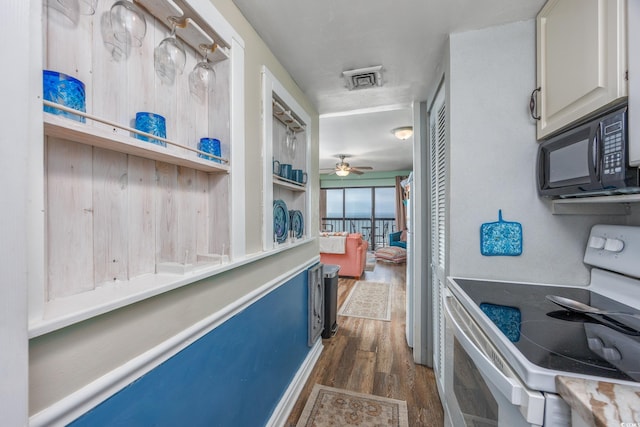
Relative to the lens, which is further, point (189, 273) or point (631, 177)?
point (189, 273)

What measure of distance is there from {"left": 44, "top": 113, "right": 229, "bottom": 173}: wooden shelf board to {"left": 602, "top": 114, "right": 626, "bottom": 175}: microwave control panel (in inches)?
52.6

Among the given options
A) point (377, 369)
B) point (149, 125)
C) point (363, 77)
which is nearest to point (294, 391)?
point (377, 369)

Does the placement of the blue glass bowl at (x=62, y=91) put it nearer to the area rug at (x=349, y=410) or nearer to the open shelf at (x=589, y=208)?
the open shelf at (x=589, y=208)

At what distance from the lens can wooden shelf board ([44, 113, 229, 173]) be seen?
565 mm

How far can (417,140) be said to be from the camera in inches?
87.8

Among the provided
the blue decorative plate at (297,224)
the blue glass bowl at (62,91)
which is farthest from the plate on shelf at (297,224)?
the blue glass bowl at (62,91)

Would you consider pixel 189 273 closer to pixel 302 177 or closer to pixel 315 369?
pixel 302 177

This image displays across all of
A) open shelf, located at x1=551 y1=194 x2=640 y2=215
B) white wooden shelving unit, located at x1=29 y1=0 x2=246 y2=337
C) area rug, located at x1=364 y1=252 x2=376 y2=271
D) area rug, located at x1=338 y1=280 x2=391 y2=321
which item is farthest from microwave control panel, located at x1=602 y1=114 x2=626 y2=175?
area rug, located at x1=364 y1=252 x2=376 y2=271

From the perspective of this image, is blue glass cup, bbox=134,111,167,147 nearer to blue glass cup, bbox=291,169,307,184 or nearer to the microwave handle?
blue glass cup, bbox=291,169,307,184

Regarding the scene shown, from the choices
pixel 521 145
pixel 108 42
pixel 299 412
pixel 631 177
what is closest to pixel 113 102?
pixel 108 42

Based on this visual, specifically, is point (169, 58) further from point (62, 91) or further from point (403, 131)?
point (403, 131)

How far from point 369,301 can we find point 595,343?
9.97 ft

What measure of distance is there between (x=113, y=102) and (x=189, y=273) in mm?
566

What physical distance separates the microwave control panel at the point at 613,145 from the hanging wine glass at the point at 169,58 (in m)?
1.44
